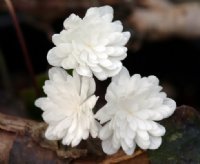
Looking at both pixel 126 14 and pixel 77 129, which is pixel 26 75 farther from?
pixel 77 129

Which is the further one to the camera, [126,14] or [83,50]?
[126,14]

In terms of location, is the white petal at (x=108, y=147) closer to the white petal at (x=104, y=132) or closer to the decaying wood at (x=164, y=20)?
the white petal at (x=104, y=132)

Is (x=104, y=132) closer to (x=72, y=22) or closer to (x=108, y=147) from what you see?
(x=108, y=147)

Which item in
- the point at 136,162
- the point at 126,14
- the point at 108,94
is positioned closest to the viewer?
the point at 108,94

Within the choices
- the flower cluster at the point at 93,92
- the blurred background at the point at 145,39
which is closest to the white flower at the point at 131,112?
the flower cluster at the point at 93,92

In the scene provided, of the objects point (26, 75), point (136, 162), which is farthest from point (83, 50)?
point (26, 75)

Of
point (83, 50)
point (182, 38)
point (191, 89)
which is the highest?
point (83, 50)
